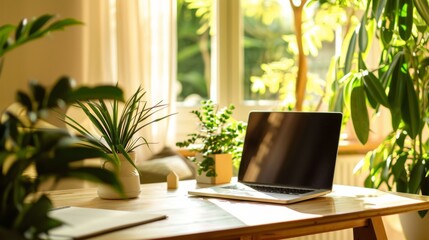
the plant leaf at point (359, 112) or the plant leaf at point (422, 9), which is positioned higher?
the plant leaf at point (422, 9)

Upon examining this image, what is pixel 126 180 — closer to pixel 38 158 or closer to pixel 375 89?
pixel 38 158

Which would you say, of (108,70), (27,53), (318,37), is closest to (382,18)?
(318,37)

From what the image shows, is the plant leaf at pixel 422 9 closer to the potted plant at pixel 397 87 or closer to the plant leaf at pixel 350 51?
the potted plant at pixel 397 87

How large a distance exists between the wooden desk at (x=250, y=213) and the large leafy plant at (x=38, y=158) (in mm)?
486

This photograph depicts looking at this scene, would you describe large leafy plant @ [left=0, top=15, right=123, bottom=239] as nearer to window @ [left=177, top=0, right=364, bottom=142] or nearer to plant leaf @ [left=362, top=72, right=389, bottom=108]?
plant leaf @ [left=362, top=72, right=389, bottom=108]

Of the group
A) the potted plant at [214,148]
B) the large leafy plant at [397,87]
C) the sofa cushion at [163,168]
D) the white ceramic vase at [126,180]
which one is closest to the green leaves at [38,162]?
the white ceramic vase at [126,180]

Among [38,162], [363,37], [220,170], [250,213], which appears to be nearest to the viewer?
[38,162]

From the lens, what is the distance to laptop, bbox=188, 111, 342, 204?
218cm

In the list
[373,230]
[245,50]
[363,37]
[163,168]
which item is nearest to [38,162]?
[373,230]

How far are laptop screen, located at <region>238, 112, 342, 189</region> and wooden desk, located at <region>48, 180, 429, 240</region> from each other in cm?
11

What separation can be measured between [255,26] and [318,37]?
370 mm

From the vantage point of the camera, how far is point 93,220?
5.57ft

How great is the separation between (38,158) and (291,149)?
1374 millimetres

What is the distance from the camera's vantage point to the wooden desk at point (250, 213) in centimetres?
165
